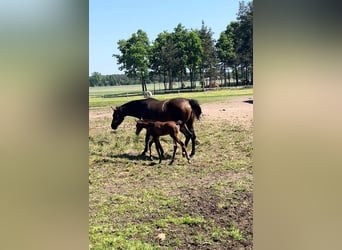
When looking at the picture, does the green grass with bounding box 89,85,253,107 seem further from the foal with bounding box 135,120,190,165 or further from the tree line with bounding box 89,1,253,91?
the foal with bounding box 135,120,190,165

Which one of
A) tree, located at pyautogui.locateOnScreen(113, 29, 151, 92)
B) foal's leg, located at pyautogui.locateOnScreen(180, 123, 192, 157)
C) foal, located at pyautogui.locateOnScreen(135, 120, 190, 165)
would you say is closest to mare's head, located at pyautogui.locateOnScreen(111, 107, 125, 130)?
foal, located at pyautogui.locateOnScreen(135, 120, 190, 165)

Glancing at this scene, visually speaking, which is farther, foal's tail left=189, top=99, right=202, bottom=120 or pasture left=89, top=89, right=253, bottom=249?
foal's tail left=189, top=99, right=202, bottom=120

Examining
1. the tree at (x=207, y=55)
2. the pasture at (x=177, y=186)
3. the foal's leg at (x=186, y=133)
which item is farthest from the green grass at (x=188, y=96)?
the foal's leg at (x=186, y=133)

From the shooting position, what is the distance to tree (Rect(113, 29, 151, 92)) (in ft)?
8.27

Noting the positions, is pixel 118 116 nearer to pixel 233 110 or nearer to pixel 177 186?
pixel 177 186

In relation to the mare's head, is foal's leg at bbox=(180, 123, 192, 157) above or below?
below

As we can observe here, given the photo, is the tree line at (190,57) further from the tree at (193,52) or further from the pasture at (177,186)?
the pasture at (177,186)

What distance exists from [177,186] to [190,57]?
94 cm

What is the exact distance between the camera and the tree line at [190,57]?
2.45m

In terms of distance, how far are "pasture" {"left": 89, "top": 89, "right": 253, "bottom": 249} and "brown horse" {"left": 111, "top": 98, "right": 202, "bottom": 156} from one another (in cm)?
4

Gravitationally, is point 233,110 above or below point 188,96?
below

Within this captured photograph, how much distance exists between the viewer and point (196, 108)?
2.58 m

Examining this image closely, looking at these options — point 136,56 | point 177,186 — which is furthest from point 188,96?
point 177,186
